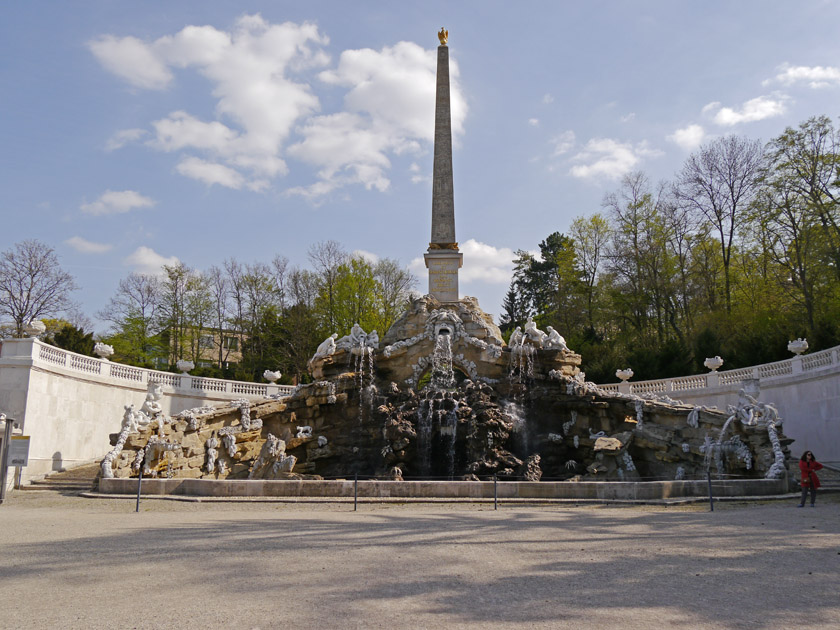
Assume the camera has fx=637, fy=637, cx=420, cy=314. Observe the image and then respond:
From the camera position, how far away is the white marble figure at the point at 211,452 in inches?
818

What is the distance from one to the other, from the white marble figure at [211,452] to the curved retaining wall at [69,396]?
5035 millimetres

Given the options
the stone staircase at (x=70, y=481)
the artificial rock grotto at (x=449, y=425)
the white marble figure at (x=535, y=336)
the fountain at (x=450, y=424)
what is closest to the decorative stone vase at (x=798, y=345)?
the fountain at (x=450, y=424)

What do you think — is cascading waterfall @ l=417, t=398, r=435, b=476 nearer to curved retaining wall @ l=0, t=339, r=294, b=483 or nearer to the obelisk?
the obelisk

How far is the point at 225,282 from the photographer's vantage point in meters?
41.3

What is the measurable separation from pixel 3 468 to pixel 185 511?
197 inches

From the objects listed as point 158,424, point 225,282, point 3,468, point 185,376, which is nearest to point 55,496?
point 3,468

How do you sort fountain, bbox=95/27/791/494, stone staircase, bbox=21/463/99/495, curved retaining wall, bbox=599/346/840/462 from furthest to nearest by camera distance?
1. curved retaining wall, bbox=599/346/840/462
2. fountain, bbox=95/27/791/494
3. stone staircase, bbox=21/463/99/495

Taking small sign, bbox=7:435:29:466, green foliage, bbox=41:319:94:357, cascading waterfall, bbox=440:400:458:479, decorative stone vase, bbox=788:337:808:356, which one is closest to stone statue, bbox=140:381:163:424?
small sign, bbox=7:435:29:466

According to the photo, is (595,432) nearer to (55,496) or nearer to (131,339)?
(55,496)

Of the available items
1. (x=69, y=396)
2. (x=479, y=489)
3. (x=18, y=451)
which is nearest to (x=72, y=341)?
(x=69, y=396)

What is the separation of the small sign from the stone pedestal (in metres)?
17.0

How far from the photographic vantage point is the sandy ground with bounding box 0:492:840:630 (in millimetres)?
5180

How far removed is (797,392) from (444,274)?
14318 mm

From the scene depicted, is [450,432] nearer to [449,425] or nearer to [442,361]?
[449,425]
